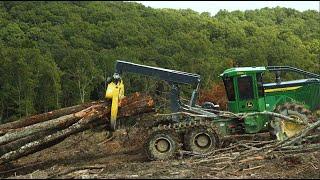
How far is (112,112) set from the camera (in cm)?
1300

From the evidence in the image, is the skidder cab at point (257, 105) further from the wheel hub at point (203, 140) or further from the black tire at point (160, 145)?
the black tire at point (160, 145)

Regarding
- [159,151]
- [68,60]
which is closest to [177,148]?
[159,151]

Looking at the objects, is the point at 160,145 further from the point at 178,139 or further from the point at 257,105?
the point at 257,105

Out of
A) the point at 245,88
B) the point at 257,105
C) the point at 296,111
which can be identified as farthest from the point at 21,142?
the point at 296,111

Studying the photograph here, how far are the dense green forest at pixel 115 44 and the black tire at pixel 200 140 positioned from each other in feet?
92.2

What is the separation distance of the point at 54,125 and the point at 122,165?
7.78ft

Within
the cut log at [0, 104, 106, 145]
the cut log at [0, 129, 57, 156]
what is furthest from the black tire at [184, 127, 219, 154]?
the cut log at [0, 129, 57, 156]

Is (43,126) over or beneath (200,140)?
over

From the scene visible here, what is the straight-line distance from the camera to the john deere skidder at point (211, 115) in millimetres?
Result: 12945

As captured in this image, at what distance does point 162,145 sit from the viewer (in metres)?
13.0

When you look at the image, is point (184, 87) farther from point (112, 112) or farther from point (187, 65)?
point (187, 65)

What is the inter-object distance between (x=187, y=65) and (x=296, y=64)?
12.7 m

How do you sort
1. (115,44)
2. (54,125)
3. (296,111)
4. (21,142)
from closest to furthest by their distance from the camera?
(54,125) → (21,142) → (296,111) → (115,44)

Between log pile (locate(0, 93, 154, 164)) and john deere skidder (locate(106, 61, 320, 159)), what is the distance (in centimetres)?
33
